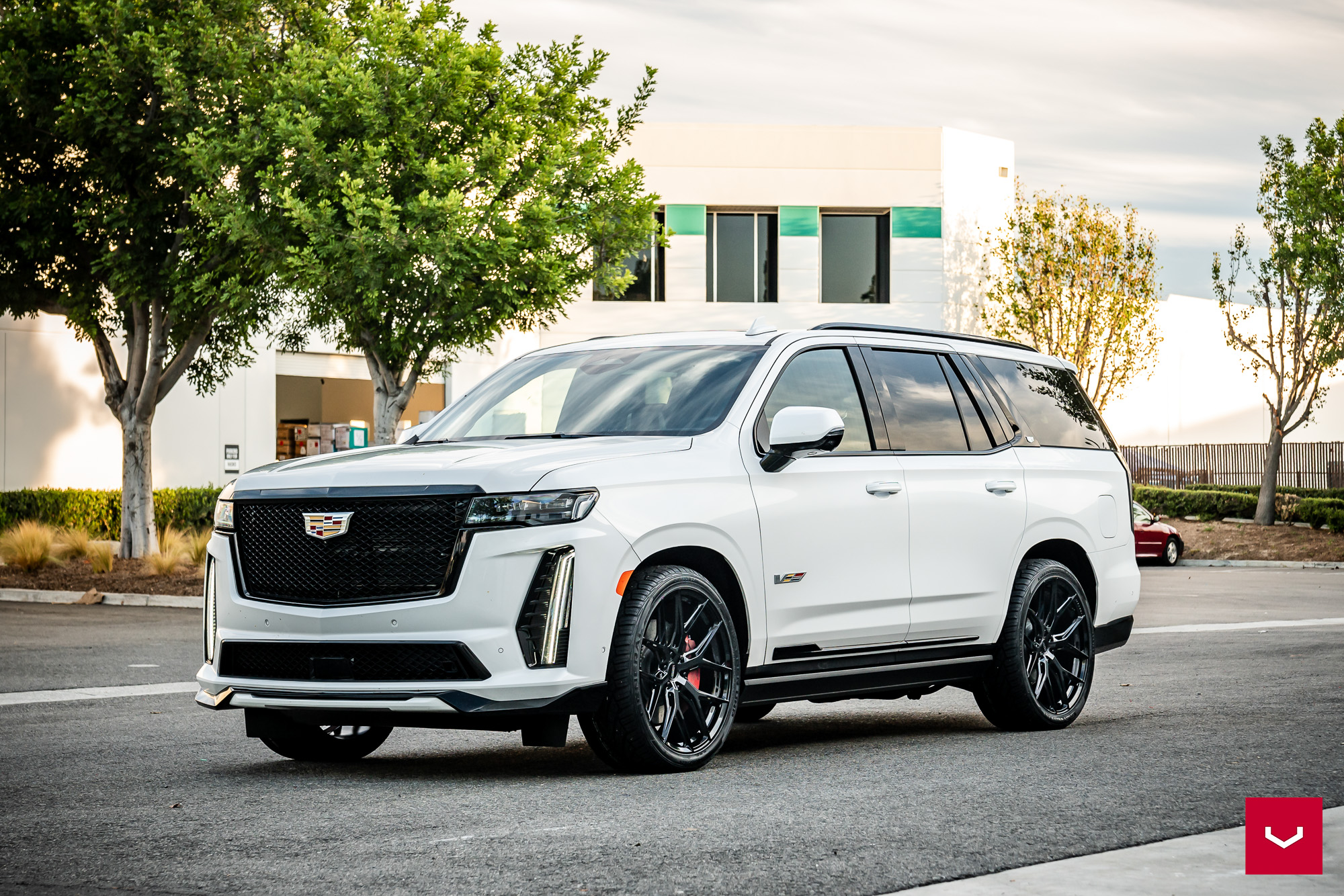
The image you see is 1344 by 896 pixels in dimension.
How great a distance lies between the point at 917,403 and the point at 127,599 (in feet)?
52.8

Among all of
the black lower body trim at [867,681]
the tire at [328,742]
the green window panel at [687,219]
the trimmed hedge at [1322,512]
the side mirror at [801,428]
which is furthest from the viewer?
the green window panel at [687,219]

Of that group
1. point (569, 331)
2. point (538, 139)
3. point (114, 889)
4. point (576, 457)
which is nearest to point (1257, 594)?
point (538, 139)

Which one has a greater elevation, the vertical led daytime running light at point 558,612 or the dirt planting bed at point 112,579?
the vertical led daytime running light at point 558,612

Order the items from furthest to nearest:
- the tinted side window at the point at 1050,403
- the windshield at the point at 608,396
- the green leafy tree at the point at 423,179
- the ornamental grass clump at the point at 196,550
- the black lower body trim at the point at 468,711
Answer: the ornamental grass clump at the point at 196,550 → the green leafy tree at the point at 423,179 → the tinted side window at the point at 1050,403 → the windshield at the point at 608,396 → the black lower body trim at the point at 468,711

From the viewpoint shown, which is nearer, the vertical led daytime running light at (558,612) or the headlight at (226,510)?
the vertical led daytime running light at (558,612)

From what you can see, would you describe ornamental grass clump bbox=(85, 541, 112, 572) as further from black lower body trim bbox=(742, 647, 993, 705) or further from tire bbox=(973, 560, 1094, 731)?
black lower body trim bbox=(742, 647, 993, 705)

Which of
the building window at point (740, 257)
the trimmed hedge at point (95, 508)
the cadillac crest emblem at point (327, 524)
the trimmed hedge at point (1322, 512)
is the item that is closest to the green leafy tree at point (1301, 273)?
the trimmed hedge at point (1322, 512)

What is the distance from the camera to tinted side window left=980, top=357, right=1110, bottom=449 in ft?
31.9

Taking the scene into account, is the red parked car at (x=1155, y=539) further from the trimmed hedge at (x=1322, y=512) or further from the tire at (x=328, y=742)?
the tire at (x=328, y=742)

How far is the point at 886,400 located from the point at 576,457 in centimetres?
231

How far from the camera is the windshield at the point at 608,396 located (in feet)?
25.8

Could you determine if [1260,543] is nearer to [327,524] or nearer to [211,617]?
[211,617]

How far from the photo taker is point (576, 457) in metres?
7.04

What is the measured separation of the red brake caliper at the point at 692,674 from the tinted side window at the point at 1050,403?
320 centimetres
